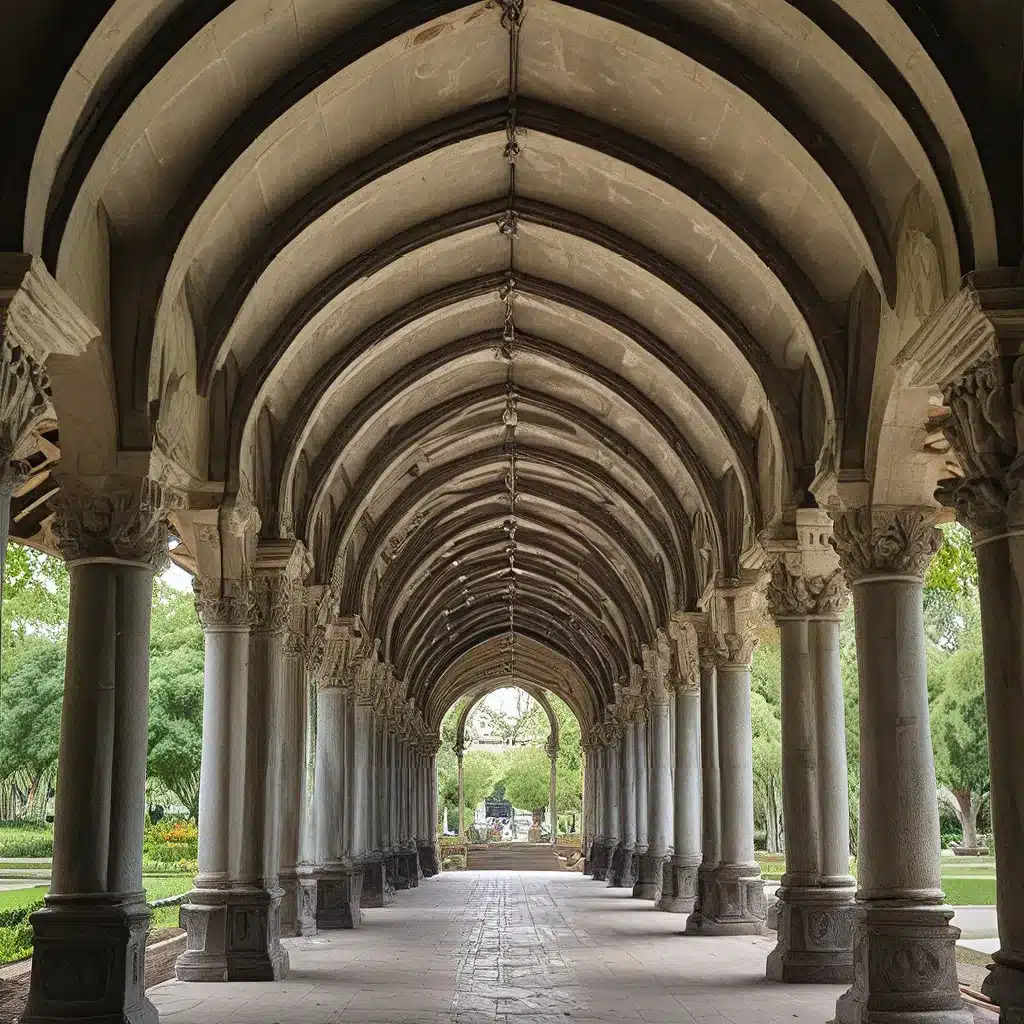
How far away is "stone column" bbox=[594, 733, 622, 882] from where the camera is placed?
36688mm

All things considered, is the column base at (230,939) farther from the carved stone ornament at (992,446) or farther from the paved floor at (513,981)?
the carved stone ornament at (992,446)

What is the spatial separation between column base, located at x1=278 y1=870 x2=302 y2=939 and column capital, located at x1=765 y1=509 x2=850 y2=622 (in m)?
7.37

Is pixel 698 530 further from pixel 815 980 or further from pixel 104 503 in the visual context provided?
pixel 104 503

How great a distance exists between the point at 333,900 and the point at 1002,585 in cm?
1504

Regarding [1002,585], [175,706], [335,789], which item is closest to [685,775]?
[335,789]

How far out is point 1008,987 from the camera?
26.1ft

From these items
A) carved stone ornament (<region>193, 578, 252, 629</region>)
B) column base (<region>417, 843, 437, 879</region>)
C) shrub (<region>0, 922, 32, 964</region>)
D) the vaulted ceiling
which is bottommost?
column base (<region>417, 843, 437, 879</region>)

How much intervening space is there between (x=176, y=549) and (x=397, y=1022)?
9.84 meters

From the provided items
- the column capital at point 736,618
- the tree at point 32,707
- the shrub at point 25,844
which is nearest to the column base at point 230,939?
the column capital at point 736,618

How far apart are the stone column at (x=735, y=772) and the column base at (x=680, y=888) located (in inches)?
172

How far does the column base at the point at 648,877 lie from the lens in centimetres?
2778

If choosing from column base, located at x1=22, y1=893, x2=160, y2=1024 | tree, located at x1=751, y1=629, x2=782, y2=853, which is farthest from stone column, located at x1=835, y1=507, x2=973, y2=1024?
tree, located at x1=751, y1=629, x2=782, y2=853

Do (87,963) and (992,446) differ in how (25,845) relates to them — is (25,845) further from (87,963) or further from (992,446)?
(992,446)

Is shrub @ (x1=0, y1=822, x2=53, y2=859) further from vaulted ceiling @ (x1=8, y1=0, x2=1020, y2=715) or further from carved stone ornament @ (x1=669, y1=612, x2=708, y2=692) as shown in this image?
vaulted ceiling @ (x1=8, y1=0, x2=1020, y2=715)
